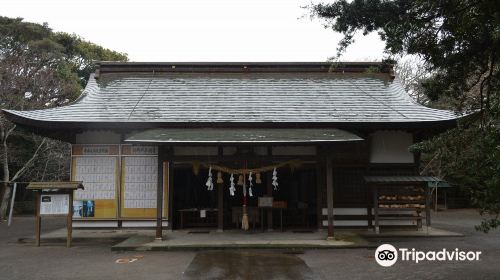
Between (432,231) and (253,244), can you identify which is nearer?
(253,244)

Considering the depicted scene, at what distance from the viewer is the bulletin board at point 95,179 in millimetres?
15047

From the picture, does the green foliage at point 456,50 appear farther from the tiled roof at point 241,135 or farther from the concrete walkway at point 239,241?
the concrete walkway at point 239,241

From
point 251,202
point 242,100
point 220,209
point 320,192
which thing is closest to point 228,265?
point 220,209

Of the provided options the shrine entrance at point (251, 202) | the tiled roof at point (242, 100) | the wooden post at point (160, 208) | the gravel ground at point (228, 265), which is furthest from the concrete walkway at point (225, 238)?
the tiled roof at point (242, 100)

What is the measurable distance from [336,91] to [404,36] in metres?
10.3

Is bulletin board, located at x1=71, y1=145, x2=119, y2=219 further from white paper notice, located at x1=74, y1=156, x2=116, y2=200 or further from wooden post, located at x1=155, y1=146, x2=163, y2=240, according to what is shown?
wooden post, located at x1=155, y1=146, x2=163, y2=240

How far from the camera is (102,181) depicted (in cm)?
1510

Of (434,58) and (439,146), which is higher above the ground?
(434,58)

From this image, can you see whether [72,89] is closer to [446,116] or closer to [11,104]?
[11,104]

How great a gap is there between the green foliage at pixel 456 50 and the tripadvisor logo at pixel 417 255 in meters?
3.13

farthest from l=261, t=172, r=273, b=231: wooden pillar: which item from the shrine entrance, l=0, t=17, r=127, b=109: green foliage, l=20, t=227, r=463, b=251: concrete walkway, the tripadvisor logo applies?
l=0, t=17, r=127, b=109: green foliage

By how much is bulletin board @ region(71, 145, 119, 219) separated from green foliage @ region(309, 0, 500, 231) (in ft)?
31.9

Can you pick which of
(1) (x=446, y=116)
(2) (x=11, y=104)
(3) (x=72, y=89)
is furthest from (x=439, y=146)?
(3) (x=72, y=89)

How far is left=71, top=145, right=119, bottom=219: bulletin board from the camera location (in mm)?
15047
